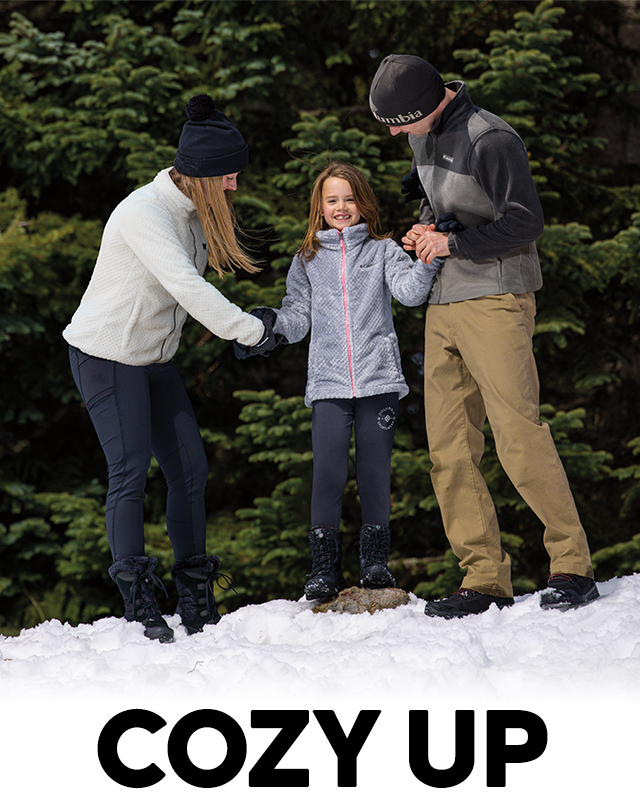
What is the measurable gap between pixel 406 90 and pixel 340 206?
57 centimetres

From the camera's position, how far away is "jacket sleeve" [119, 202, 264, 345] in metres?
2.82

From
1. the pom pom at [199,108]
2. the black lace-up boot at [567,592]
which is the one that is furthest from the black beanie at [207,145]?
the black lace-up boot at [567,592]

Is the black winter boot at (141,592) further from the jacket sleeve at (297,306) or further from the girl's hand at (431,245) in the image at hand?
the girl's hand at (431,245)

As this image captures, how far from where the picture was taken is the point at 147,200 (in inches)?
114

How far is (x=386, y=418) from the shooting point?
10.8 ft

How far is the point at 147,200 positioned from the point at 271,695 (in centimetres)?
174

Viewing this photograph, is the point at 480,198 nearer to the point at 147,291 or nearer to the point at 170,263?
the point at 170,263


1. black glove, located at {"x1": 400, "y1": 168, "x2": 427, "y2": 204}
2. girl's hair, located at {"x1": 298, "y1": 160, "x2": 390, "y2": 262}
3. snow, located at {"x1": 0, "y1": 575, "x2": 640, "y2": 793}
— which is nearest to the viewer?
snow, located at {"x1": 0, "y1": 575, "x2": 640, "y2": 793}

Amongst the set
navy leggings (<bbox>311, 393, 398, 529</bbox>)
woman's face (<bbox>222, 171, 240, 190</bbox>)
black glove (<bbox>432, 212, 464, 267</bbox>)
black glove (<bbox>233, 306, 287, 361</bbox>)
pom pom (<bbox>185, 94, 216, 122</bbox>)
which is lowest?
navy leggings (<bbox>311, 393, 398, 529</bbox>)

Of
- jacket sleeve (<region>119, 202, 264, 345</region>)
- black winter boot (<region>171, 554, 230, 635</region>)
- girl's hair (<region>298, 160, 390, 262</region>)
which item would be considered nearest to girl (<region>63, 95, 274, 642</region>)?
jacket sleeve (<region>119, 202, 264, 345</region>)

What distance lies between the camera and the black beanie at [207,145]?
289cm

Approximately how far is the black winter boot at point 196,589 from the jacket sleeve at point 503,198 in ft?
5.00

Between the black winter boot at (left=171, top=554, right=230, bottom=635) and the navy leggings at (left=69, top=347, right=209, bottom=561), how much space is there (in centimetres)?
15

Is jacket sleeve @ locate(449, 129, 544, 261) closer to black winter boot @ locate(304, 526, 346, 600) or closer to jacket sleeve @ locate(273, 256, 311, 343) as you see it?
jacket sleeve @ locate(273, 256, 311, 343)
